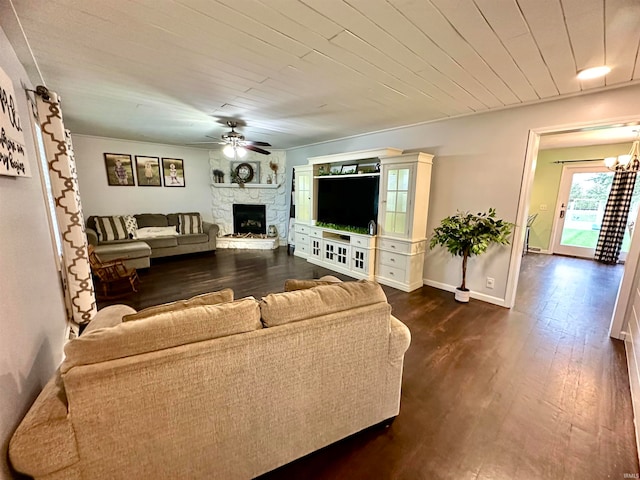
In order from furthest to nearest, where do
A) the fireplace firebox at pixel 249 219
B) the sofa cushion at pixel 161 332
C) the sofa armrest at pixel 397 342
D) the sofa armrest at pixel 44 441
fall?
the fireplace firebox at pixel 249 219, the sofa armrest at pixel 397 342, the sofa cushion at pixel 161 332, the sofa armrest at pixel 44 441

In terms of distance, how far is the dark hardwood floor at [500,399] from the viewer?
56.4 inches

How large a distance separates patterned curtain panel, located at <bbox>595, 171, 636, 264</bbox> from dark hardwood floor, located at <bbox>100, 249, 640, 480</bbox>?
2.66 meters

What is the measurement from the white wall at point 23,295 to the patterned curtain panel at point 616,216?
831 centimetres

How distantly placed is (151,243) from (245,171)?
2.70 m

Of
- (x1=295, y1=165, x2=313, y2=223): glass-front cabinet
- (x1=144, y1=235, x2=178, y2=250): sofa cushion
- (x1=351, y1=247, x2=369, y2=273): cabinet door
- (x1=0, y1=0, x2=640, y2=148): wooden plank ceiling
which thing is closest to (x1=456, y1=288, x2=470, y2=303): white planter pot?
(x1=351, y1=247, x2=369, y2=273): cabinet door

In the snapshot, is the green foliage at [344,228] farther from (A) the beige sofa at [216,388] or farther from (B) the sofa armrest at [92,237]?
(B) the sofa armrest at [92,237]

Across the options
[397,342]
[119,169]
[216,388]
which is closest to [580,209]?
[397,342]

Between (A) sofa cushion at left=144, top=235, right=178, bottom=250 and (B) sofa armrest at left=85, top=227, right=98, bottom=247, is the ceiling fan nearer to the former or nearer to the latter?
(A) sofa cushion at left=144, top=235, right=178, bottom=250

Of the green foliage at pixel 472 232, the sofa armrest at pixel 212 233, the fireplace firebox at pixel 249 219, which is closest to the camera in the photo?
the green foliage at pixel 472 232

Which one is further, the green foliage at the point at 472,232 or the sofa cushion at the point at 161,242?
the sofa cushion at the point at 161,242

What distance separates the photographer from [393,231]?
13.0 ft

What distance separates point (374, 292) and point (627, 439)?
1726 mm

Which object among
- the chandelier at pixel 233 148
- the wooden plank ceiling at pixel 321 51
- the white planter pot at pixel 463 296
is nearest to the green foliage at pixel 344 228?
the white planter pot at pixel 463 296

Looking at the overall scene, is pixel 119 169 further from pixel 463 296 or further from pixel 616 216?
pixel 616 216
